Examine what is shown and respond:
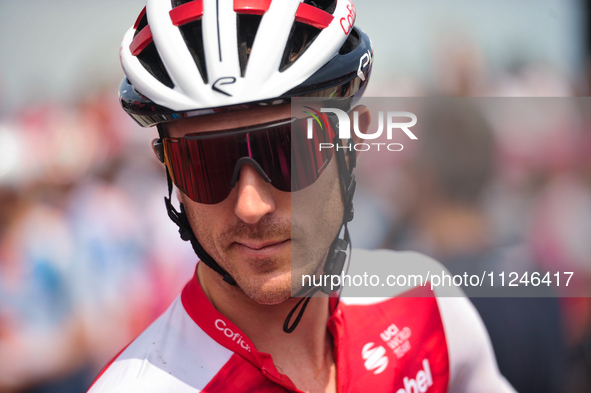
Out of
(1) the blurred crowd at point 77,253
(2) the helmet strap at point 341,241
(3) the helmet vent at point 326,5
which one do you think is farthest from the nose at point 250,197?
(1) the blurred crowd at point 77,253

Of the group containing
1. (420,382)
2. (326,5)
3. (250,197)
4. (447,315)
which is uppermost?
(326,5)

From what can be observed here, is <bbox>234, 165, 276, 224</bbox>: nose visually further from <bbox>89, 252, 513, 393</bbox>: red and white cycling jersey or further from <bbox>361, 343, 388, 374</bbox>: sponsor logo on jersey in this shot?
<bbox>361, 343, 388, 374</bbox>: sponsor logo on jersey

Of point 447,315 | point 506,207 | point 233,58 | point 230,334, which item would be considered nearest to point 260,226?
point 230,334

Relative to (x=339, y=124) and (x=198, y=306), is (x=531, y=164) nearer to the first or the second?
(x=339, y=124)

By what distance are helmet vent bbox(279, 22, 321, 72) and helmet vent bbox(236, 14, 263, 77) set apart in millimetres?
133

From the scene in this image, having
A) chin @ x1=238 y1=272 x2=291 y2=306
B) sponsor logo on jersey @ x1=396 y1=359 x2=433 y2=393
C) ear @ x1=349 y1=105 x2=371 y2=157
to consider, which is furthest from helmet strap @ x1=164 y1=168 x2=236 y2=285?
sponsor logo on jersey @ x1=396 y1=359 x2=433 y2=393

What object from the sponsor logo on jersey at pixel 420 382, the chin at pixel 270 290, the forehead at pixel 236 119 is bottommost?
the sponsor logo on jersey at pixel 420 382

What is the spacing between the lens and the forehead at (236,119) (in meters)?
1.47

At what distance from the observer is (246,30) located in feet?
5.21

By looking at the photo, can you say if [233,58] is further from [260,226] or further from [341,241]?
[341,241]

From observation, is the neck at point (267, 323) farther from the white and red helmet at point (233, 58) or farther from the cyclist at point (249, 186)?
the white and red helmet at point (233, 58)

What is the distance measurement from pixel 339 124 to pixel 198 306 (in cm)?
88

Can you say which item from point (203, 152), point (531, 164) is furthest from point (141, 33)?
point (531, 164)

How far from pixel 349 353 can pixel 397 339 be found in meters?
0.27
